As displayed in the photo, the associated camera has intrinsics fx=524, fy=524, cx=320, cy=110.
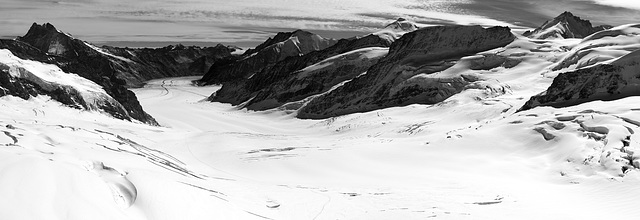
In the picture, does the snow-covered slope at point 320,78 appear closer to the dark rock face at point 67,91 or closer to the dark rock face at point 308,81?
the dark rock face at point 308,81

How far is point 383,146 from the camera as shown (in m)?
52.0

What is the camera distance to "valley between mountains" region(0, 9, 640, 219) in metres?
20.7

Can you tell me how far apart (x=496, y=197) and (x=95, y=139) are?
29557 mm

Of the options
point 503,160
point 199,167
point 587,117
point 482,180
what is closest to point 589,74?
point 587,117

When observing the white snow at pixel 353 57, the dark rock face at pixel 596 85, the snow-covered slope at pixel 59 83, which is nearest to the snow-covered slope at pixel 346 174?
the dark rock face at pixel 596 85

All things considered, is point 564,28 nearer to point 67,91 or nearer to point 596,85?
point 596,85

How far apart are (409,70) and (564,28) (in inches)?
3054

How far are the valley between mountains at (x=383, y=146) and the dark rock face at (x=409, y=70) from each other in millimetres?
454

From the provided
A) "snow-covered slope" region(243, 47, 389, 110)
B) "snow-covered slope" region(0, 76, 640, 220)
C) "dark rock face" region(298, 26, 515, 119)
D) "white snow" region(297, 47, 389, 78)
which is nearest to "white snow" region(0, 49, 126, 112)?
"snow-covered slope" region(0, 76, 640, 220)

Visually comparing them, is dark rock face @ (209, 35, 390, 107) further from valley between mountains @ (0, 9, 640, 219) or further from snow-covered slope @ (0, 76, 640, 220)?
snow-covered slope @ (0, 76, 640, 220)

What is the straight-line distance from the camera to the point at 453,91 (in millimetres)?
100188

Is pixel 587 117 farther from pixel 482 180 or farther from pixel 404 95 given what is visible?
pixel 404 95

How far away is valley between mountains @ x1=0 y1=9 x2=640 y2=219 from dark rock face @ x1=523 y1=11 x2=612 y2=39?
37588 mm

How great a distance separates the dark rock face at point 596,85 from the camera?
6306 centimetres
